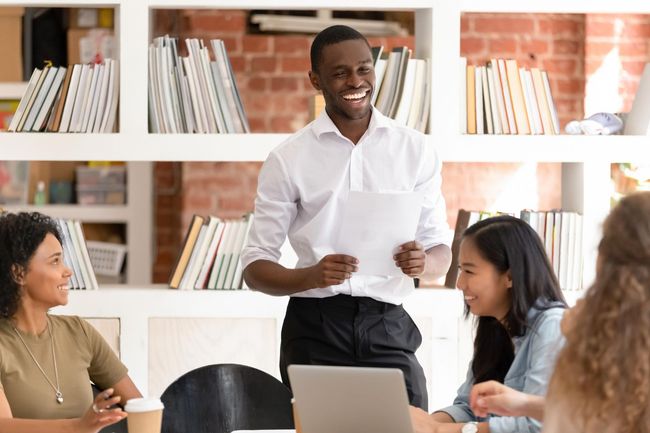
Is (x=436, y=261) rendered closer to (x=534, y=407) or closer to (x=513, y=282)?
(x=513, y=282)

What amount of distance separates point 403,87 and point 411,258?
3.94ft

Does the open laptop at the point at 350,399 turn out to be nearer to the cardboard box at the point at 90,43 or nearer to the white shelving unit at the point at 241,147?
the white shelving unit at the point at 241,147

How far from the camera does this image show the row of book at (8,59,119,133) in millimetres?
3453

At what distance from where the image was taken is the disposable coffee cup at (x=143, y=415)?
182cm

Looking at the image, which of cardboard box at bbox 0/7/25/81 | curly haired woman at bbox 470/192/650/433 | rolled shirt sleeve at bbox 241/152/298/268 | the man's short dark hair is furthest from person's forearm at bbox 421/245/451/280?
cardboard box at bbox 0/7/25/81

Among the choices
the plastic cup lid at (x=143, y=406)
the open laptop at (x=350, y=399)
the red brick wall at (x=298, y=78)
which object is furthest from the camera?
the red brick wall at (x=298, y=78)

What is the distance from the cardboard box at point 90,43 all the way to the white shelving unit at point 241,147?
206cm

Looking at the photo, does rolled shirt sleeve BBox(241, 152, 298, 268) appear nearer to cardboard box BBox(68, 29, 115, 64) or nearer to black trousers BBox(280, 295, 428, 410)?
black trousers BBox(280, 295, 428, 410)

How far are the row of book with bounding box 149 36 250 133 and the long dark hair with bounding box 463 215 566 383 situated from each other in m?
1.43

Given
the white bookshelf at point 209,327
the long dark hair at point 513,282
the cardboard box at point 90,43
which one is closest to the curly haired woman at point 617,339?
the long dark hair at point 513,282

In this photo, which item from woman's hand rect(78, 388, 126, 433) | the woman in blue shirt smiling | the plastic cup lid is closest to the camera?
the plastic cup lid

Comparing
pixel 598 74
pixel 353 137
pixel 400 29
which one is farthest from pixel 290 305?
pixel 400 29

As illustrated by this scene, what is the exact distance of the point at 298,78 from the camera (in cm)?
538

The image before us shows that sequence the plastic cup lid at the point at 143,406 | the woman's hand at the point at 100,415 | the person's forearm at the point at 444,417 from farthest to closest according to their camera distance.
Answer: the person's forearm at the point at 444,417 < the woman's hand at the point at 100,415 < the plastic cup lid at the point at 143,406
